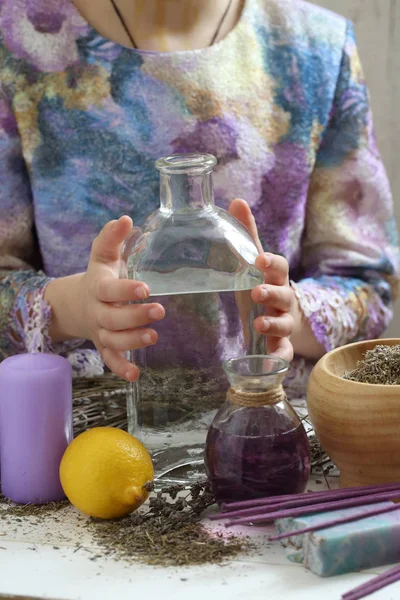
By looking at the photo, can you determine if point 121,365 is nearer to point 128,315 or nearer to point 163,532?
point 128,315

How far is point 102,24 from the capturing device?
109 centimetres

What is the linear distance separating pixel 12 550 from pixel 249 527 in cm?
17

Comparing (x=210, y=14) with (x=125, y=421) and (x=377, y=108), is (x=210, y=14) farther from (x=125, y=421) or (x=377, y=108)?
(x=125, y=421)

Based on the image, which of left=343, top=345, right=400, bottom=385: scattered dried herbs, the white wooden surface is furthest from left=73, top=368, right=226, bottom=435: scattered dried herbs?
the white wooden surface

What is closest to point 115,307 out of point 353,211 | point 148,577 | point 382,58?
point 148,577

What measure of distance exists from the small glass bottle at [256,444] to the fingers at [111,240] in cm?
17

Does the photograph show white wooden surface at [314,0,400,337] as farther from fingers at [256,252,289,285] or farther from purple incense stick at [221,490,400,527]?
purple incense stick at [221,490,400,527]

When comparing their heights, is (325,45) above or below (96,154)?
above

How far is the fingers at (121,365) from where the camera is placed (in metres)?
0.78

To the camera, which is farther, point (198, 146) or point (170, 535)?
point (198, 146)

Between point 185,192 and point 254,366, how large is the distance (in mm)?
160


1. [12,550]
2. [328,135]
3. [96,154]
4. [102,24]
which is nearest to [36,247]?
[96,154]

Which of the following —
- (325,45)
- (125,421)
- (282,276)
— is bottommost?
(125,421)

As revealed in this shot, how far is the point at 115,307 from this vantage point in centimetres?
81
